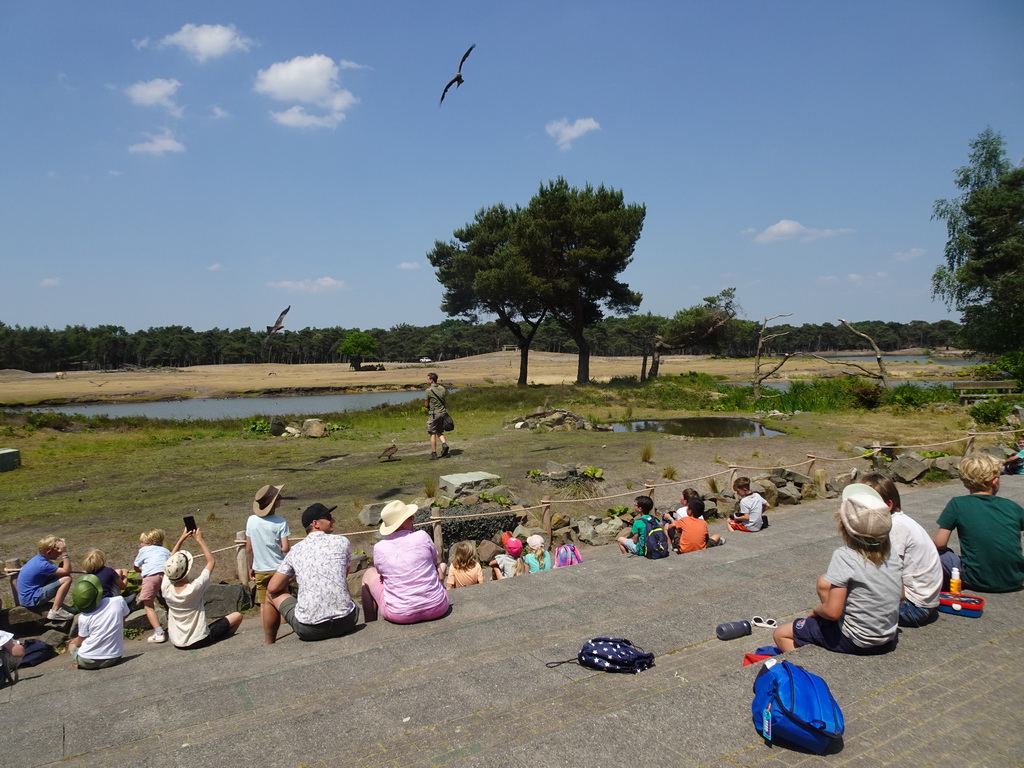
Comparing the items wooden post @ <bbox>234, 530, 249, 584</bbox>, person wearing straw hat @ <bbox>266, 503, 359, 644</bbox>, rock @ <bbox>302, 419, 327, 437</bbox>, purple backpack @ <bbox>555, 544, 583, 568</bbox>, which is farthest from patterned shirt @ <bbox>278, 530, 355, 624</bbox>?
rock @ <bbox>302, 419, 327, 437</bbox>

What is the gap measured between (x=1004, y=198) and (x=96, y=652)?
137ft

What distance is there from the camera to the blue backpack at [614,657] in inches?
159

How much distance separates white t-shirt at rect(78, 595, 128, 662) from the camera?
5.67 m

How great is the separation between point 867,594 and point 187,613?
5.62m

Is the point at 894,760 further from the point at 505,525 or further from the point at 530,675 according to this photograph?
the point at 505,525

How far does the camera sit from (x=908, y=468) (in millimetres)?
11938

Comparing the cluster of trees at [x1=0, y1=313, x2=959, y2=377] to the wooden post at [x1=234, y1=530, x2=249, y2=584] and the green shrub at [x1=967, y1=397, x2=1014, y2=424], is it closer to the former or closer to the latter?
the green shrub at [x1=967, y1=397, x2=1014, y2=424]

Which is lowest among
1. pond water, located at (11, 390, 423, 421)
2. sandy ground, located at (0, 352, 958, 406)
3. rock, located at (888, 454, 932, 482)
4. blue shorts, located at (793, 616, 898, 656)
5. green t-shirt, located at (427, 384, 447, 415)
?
pond water, located at (11, 390, 423, 421)

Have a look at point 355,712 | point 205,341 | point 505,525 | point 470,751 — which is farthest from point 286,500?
point 205,341

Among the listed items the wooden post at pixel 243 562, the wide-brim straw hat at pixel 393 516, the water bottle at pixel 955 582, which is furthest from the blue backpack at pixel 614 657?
the wooden post at pixel 243 562

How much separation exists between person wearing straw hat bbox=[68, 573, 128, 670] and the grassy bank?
2942 millimetres

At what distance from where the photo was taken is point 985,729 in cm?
318

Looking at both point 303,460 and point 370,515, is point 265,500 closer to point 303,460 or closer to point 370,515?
point 370,515

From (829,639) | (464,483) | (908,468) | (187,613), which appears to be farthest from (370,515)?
(908,468)
